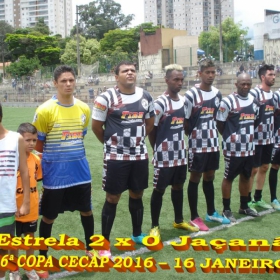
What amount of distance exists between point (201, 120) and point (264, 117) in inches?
50.8

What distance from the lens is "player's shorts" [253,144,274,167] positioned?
6.56m

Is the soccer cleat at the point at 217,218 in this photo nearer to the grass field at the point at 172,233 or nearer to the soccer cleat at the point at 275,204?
the grass field at the point at 172,233

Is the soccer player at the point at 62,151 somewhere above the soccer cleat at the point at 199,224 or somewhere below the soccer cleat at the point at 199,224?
above

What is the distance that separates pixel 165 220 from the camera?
626 cm

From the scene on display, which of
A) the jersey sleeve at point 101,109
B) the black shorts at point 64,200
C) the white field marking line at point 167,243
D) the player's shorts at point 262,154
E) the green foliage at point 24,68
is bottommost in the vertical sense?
the white field marking line at point 167,243

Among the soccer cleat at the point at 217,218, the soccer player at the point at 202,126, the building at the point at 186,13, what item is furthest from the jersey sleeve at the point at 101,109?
the building at the point at 186,13

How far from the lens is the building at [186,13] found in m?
150

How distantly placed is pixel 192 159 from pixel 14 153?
2.71 meters

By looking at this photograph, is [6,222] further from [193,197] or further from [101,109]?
[193,197]

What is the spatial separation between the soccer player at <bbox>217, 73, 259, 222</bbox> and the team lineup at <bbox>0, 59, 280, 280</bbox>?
13mm

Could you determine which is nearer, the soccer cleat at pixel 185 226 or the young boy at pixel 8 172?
the young boy at pixel 8 172

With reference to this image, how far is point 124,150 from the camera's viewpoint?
4.86 meters

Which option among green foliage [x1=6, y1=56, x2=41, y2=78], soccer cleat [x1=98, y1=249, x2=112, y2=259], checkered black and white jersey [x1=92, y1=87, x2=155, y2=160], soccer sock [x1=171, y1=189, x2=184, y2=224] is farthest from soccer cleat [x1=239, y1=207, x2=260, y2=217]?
green foliage [x1=6, y1=56, x2=41, y2=78]

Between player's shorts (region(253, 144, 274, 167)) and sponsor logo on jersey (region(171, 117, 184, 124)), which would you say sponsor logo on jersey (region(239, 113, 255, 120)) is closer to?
player's shorts (region(253, 144, 274, 167))
